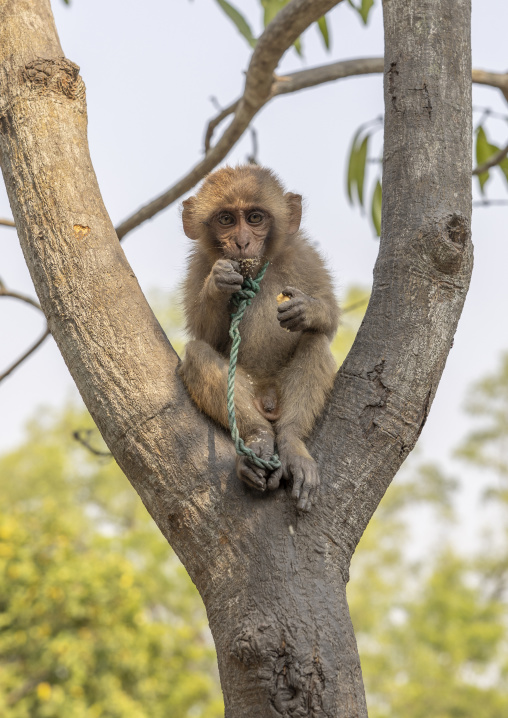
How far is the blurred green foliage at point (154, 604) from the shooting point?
774 centimetres

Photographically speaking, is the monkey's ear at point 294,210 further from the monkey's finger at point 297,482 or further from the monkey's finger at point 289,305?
the monkey's finger at point 297,482

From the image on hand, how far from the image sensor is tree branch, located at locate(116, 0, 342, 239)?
3.56m

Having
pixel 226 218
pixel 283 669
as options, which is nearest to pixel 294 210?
pixel 226 218

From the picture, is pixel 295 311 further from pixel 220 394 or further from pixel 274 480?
pixel 274 480

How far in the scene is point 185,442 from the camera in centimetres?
219

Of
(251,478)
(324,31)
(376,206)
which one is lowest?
(251,478)

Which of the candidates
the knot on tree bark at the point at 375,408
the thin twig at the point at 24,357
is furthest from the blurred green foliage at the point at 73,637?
the knot on tree bark at the point at 375,408

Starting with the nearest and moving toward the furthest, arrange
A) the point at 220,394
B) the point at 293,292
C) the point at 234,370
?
the point at 234,370, the point at 220,394, the point at 293,292

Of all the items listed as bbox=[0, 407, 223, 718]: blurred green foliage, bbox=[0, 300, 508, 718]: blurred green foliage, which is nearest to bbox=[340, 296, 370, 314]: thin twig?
bbox=[0, 300, 508, 718]: blurred green foliage

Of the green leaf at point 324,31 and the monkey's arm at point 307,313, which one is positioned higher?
the green leaf at point 324,31

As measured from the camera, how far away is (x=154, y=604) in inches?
838

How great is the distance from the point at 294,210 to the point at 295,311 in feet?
3.97

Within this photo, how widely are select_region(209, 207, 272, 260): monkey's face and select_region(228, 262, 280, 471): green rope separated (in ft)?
1.42

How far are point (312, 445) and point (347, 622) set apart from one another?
0.54 metres
